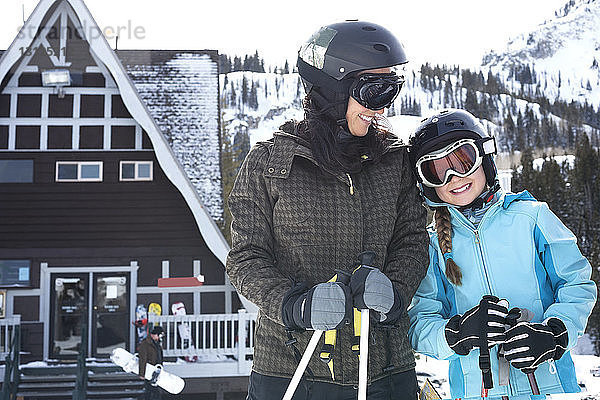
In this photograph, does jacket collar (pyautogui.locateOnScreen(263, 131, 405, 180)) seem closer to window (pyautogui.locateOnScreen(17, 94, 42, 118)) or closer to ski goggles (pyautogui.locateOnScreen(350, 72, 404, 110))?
ski goggles (pyautogui.locateOnScreen(350, 72, 404, 110))

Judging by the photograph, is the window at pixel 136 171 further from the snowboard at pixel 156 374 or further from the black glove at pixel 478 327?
the black glove at pixel 478 327

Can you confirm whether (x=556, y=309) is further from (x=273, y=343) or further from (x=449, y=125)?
(x=273, y=343)

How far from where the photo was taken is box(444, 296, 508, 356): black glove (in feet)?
7.75

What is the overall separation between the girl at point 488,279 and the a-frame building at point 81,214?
31.5 feet

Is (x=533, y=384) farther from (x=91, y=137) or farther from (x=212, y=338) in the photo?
(x=91, y=137)

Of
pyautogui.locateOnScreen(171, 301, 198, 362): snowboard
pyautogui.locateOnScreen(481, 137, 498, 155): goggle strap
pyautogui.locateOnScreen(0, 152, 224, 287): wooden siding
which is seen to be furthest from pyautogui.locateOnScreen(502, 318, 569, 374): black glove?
pyautogui.locateOnScreen(0, 152, 224, 287): wooden siding

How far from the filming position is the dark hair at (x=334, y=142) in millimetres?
2410

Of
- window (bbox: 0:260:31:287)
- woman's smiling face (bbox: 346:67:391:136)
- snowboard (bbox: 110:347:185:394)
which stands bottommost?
snowboard (bbox: 110:347:185:394)

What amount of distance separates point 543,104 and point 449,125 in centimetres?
13768

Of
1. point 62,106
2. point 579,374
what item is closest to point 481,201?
point 62,106

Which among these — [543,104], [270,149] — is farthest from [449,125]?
[543,104]

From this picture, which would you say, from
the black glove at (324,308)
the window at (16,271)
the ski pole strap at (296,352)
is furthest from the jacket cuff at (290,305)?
the window at (16,271)

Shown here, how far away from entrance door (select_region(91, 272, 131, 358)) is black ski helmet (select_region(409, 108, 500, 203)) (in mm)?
10376

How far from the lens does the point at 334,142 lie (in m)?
2.45
